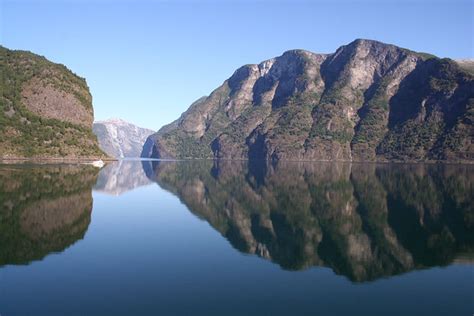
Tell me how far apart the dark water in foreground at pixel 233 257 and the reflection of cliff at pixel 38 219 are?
19 cm

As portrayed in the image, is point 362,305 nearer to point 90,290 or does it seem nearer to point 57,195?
point 90,290

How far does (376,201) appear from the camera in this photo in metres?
81.6

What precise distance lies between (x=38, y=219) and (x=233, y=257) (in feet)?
90.2

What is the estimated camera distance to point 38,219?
53000mm

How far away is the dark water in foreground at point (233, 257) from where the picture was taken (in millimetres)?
28094

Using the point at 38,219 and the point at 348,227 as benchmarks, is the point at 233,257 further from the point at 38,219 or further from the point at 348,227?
the point at 38,219

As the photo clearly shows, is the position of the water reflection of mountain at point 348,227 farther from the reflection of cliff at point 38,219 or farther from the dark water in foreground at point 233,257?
the reflection of cliff at point 38,219

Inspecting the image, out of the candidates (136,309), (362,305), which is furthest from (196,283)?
(362,305)

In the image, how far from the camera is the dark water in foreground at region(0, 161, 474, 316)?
2809 cm

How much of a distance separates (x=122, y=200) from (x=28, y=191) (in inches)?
700

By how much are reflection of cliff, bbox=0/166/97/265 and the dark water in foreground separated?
7.6 inches

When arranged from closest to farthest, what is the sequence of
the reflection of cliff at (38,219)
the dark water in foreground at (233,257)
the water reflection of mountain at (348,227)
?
the dark water in foreground at (233,257) < the reflection of cliff at (38,219) < the water reflection of mountain at (348,227)

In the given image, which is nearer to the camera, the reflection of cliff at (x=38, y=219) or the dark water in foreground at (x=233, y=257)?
the dark water in foreground at (x=233, y=257)

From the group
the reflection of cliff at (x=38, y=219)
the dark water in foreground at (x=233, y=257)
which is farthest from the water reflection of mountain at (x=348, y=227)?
the reflection of cliff at (x=38, y=219)
